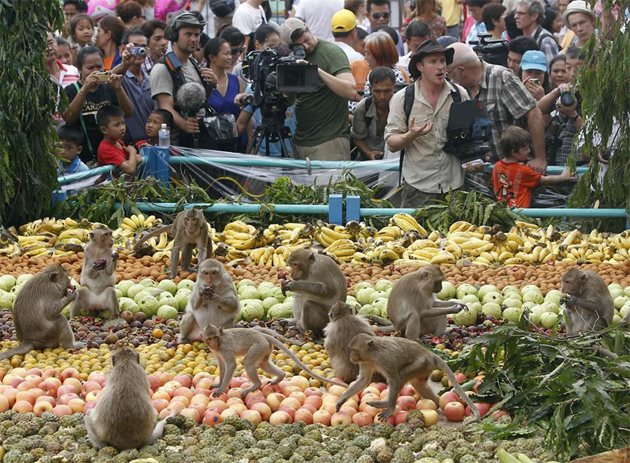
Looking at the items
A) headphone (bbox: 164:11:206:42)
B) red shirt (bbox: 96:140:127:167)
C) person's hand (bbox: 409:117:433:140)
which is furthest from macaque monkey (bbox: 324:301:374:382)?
headphone (bbox: 164:11:206:42)

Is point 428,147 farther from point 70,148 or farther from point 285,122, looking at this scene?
point 70,148

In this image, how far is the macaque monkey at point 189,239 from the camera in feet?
39.1

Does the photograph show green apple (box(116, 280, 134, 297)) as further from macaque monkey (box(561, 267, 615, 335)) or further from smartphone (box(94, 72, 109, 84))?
macaque monkey (box(561, 267, 615, 335))

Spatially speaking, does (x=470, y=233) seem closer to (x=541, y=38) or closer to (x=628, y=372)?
(x=541, y=38)

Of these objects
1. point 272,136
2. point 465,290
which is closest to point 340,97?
point 272,136

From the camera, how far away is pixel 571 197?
14.4 m

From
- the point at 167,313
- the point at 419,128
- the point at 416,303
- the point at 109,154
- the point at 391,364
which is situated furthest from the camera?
the point at 109,154

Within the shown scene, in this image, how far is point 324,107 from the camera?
15.6m

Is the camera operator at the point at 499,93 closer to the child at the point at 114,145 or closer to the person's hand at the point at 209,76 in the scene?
the person's hand at the point at 209,76

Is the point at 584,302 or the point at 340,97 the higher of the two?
the point at 340,97

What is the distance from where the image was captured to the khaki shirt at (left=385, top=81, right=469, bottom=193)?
13967mm

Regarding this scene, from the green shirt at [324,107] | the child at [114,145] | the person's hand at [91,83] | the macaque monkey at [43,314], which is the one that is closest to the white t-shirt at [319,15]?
the green shirt at [324,107]

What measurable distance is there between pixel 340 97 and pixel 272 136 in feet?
3.21

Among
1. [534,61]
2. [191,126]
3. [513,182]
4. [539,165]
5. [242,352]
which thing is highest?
[534,61]
